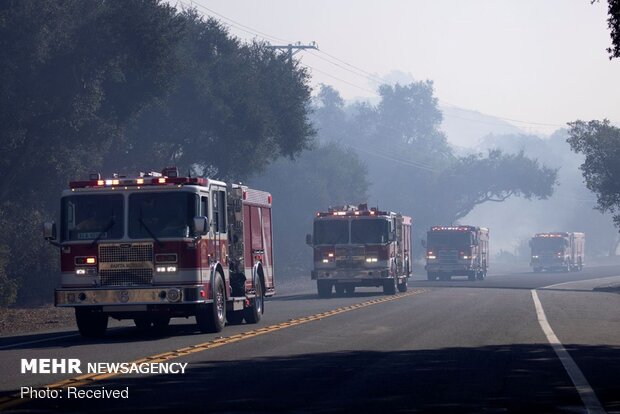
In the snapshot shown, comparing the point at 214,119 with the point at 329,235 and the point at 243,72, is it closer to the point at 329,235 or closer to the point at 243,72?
the point at 243,72

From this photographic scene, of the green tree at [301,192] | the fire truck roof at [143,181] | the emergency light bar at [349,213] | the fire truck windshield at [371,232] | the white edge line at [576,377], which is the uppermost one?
the green tree at [301,192]

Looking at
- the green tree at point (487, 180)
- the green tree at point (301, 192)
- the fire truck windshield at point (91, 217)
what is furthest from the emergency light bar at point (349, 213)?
the green tree at point (487, 180)

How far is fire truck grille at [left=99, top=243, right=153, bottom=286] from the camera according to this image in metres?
21.9

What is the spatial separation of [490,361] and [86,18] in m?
31.6

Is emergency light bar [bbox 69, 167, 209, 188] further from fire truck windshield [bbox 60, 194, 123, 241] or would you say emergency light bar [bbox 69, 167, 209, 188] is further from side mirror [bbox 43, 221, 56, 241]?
side mirror [bbox 43, 221, 56, 241]

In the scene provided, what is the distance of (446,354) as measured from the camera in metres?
18.5

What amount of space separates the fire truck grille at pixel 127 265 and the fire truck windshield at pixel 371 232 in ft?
67.8

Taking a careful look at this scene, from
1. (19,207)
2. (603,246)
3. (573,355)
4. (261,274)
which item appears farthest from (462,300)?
(603,246)

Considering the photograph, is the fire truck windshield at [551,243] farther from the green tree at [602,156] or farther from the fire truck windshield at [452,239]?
the fire truck windshield at [452,239]

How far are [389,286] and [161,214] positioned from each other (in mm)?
22003

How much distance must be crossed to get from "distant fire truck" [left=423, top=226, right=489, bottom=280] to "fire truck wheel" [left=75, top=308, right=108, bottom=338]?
1792 inches

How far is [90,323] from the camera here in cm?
2258

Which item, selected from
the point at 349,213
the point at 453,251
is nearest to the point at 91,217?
the point at 349,213

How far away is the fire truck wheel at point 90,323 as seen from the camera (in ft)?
73.4
